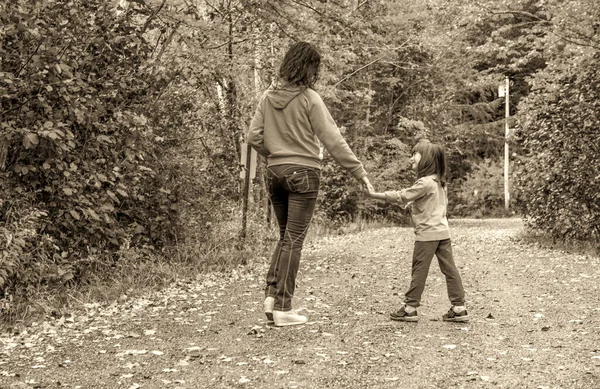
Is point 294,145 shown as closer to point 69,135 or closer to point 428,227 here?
point 428,227

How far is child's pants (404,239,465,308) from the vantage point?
6672 millimetres

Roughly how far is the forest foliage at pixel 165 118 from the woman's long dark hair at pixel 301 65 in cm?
271

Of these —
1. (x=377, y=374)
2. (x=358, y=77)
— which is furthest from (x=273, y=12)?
(x=358, y=77)

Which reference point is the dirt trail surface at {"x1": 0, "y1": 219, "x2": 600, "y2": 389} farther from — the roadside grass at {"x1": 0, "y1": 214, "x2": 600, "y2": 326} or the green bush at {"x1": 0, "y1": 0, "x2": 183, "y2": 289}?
the green bush at {"x1": 0, "y1": 0, "x2": 183, "y2": 289}

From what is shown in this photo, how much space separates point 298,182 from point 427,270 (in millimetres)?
1536

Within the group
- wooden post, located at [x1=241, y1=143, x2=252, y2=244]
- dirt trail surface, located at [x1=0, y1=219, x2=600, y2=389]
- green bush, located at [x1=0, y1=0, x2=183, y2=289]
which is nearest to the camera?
dirt trail surface, located at [x1=0, y1=219, x2=600, y2=389]

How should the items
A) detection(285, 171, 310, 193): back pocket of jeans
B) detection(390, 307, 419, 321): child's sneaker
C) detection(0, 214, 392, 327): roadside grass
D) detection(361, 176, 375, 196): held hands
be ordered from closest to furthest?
1. detection(285, 171, 310, 193): back pocket of jeans
2. detection(361, 176, 375, 196): held hands
3. detection(390, 307, 419, 321): child's sneaker
4. detection(0, 214, 392, 327): roadside grass

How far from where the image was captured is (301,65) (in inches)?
237

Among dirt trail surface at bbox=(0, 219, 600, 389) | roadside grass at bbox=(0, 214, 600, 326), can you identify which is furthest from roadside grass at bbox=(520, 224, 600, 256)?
dirt trail surface at bbox=(0, 219, 600, 389)

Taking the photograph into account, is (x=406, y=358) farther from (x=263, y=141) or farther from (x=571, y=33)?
(x=571, y=33)

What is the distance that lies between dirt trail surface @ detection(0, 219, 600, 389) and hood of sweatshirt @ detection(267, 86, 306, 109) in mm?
1788

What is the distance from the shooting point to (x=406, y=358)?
525 cm

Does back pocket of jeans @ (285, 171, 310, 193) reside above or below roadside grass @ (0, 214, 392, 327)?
above

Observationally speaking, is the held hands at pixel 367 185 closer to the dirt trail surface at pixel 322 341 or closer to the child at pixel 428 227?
the child at pixel 428 227
